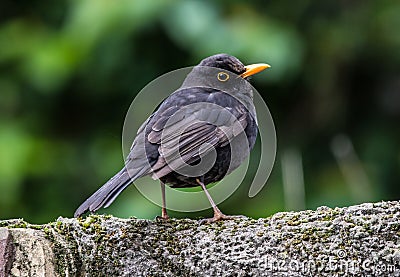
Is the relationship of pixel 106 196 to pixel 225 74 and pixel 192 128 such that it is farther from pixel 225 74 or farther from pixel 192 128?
pixel 225 74

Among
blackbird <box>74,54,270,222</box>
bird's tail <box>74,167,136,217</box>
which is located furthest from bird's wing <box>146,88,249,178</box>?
bird's tail <box>74,167,136,217</box>

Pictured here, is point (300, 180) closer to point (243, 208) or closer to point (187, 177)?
point (243, 208)

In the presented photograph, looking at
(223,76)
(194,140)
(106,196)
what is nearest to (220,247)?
(106,196)

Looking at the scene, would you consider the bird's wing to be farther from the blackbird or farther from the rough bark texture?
the rough bark texture

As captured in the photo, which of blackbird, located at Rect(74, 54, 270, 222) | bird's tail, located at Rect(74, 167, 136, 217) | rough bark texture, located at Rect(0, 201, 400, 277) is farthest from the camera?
blackbird, located at Rect(74, 54, 270, 222)

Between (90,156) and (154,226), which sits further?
(90,156)

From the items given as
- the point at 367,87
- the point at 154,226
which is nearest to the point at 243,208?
the point at 367,87

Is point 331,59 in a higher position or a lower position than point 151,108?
higher
